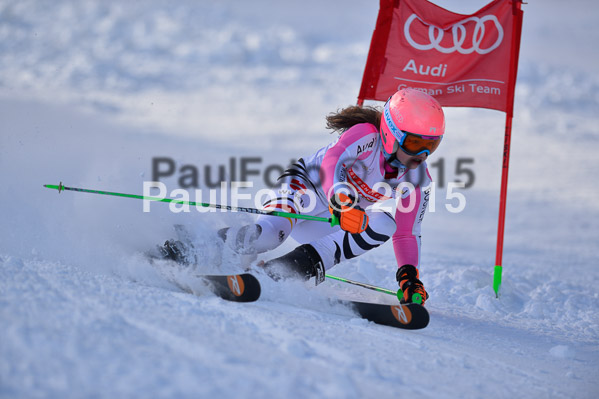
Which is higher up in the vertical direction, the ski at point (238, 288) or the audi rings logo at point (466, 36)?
the audi rings logo at point (466, 36)

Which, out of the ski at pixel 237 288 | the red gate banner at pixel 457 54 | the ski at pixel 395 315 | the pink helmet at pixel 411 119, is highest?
the red gate banner at pixel 457 54

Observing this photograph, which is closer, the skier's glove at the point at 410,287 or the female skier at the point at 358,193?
the female skier at the point at 358,193

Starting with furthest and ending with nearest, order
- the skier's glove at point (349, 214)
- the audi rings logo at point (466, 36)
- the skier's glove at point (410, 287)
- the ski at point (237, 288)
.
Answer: the audi rings logo at point (466, 36), the skier's glove at point (410, 287), the skier's glove at point (349, 214), the ski at point (237, 288)

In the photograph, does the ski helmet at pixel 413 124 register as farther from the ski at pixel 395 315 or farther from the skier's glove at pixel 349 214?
the ski at pixel 395 315

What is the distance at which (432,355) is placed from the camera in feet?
6.35

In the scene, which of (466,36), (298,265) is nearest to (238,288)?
(298,265)

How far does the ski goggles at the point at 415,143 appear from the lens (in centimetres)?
278

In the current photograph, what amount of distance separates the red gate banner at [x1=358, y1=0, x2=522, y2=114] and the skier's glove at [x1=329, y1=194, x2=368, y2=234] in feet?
5.71

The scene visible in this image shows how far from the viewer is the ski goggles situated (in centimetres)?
278

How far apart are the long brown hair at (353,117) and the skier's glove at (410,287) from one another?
90cm

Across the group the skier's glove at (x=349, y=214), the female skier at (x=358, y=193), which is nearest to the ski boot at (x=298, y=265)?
the female skier at (x=358, y=193)

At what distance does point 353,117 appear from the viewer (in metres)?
3.27

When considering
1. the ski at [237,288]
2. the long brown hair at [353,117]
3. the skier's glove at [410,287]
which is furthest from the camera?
the long brown hair at [353,117]

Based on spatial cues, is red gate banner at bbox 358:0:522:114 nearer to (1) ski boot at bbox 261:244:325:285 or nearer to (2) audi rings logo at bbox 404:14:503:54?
(2) audi rings logo at bbox 404:14:503:54
